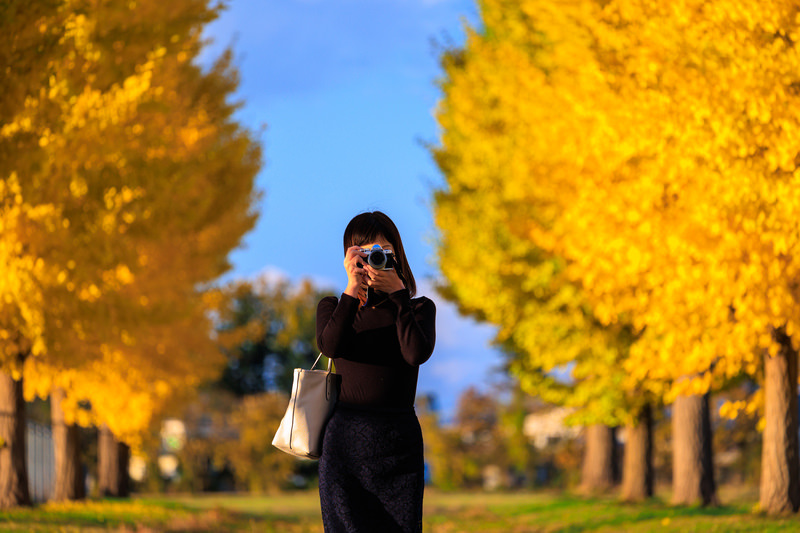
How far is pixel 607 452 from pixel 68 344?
581 inches

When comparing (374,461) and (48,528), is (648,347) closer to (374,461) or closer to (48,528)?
(48,528)

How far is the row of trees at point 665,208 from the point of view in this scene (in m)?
8.12

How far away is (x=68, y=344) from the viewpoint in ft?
35.3

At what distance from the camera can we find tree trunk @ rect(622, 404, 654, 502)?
17.4m

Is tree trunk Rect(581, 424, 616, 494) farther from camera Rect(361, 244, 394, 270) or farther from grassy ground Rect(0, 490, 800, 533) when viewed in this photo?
camera Rect(361, 244, 394, 270)

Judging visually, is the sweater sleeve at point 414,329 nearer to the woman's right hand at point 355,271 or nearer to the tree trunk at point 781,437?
the woman's right hand at point 355,271

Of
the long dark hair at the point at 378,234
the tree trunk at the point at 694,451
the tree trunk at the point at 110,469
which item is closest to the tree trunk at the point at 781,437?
the tree trunk at the point at 694,451

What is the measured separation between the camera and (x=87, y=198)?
33.8 ft

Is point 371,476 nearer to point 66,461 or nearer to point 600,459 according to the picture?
point 66,461

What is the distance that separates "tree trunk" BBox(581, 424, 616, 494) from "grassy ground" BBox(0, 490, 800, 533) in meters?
3.05

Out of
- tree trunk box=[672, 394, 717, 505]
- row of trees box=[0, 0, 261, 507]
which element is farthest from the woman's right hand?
tree trunk box=[672, 394, 717, 505]

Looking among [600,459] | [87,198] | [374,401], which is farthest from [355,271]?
[600,459]

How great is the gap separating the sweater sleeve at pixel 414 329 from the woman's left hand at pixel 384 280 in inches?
1.1

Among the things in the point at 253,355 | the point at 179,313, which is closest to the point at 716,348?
the point at 179,313
